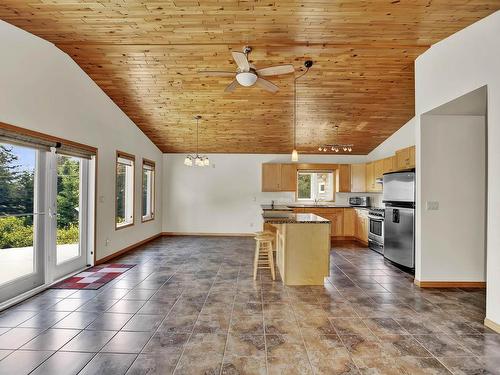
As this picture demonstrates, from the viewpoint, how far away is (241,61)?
2916mm

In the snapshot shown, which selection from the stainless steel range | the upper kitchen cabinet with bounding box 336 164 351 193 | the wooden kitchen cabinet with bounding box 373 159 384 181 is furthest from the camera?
the upper kitchen cabinet with bounding box 336 164 351 193

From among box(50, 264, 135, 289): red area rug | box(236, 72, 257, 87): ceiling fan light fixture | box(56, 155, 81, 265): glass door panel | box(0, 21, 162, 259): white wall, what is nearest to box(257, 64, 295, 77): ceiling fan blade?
box(236, 72, 257, 87): ceiling fan light fixture

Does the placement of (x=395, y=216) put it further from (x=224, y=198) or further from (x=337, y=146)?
(x=224, y=198)

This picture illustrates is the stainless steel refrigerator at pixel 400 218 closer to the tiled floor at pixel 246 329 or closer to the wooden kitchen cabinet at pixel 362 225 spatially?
the tiled floor at pixel 246 329

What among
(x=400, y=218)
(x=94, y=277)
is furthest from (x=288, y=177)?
(x=94, y=277)

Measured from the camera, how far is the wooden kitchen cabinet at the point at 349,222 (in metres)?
7.30

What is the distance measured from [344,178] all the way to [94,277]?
6152 millimetres

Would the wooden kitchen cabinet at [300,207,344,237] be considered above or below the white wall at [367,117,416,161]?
below

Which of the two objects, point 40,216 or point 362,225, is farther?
point 362,225

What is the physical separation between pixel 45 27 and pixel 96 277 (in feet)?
11.0

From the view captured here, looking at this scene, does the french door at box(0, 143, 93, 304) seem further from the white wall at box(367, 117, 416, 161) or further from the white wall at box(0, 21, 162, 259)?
the white wall at box(367, 117, 416, 161)

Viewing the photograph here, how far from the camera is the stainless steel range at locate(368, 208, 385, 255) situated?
5730 mm

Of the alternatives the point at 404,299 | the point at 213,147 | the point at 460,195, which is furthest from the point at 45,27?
the point at 460,195

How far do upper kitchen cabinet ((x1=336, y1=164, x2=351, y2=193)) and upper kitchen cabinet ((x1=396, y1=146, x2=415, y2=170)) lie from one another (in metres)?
1.96
